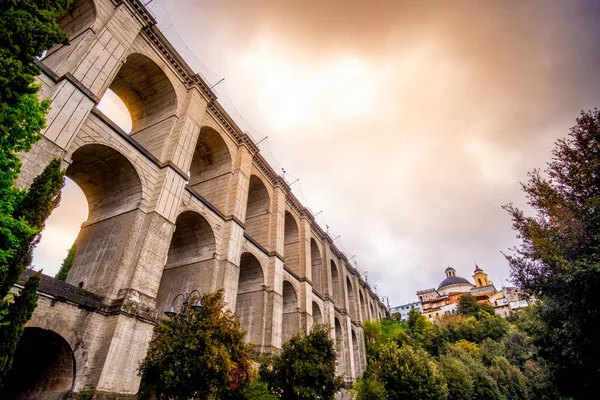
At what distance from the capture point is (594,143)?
Answer: 12562 millimetres

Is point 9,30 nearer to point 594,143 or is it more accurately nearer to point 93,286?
point 93,286

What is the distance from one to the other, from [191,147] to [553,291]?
18.7m

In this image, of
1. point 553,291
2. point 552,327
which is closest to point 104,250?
point 553,291

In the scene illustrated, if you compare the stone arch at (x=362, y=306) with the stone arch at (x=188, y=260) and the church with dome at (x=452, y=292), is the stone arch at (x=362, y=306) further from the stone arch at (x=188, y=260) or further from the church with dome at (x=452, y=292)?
the church with dome at (x=452, y=292)

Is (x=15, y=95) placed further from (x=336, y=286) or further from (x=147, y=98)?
(x=336, y=286)

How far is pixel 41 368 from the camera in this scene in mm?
10781

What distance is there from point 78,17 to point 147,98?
519 centimetres

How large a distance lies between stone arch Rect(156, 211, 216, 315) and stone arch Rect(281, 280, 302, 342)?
32.2ft

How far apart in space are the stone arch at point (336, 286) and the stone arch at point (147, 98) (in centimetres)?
2520

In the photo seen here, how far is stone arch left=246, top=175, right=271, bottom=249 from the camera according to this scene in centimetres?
2620

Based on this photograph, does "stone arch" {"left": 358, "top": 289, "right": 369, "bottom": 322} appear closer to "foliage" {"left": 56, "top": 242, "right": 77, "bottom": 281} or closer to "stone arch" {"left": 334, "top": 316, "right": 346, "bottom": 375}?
"stone arch" {"left": 334, "top": 316, "right": 346, "bottom": 375}

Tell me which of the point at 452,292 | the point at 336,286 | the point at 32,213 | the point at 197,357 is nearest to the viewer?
the point at 32,213

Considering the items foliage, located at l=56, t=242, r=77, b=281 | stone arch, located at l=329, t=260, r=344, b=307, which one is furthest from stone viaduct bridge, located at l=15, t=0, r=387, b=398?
stone arch, located at l=329, t=260, r=344, b=307

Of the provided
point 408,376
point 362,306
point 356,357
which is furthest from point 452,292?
point 408,376
